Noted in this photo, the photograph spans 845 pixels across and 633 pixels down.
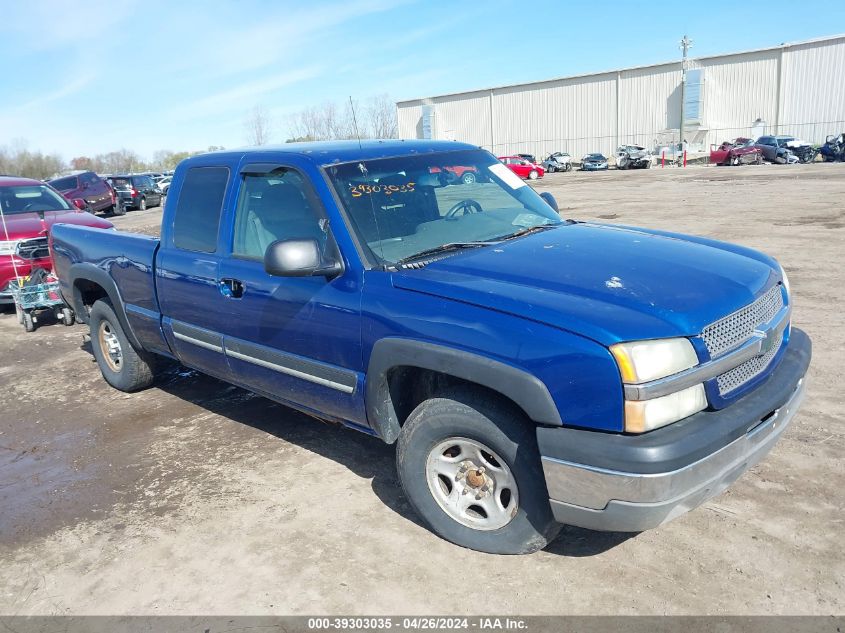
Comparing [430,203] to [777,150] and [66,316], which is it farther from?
[777,150]

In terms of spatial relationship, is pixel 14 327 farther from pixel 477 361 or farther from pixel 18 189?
pixel 477 361

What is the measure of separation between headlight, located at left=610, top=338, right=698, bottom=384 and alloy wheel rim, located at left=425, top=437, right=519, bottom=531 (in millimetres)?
756

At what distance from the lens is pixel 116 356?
239 inches

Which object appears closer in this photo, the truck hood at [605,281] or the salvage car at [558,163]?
the truck hood at [605,281]

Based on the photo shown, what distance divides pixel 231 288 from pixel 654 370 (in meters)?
2.55

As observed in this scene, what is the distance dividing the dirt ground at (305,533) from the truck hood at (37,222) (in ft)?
12.9

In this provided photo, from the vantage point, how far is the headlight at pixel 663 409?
103 inches

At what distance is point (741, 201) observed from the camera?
59.4 feet

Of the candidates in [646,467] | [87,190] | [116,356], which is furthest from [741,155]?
→ [646,467]

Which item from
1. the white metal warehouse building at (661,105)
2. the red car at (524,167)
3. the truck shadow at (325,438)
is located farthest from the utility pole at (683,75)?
the truck shadow at (325,438)

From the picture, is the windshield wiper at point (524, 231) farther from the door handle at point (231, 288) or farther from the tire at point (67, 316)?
the tire at point (67, 316)

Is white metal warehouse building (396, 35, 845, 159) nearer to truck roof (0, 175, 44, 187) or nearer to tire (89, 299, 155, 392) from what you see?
truck roof (0, 175, 44, 187)

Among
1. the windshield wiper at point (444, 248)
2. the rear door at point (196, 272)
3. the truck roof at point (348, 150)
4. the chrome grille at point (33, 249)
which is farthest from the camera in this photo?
the chrome grille at point (33, 249)

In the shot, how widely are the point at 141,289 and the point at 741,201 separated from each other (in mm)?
16845
